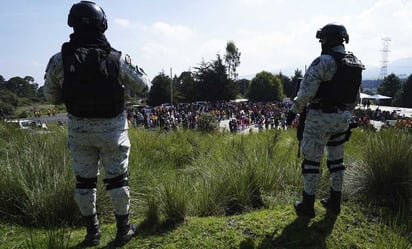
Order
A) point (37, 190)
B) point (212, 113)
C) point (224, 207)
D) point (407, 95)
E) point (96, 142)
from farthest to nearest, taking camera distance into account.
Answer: point (407, 95) < point (212, 113) < point (224, 207) < point (37, 190) < point (96, 142)

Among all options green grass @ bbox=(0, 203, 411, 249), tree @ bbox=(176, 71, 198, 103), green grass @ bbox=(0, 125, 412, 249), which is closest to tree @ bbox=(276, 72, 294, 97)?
tree @ bbox=(176, 71, 198, 103)

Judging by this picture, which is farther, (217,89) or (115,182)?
(217,89)

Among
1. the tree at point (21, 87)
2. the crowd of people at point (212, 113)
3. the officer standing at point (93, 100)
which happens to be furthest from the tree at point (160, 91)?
the officer standing at point (93, 100)

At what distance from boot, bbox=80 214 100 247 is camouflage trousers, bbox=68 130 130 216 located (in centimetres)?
5

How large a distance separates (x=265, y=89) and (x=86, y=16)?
203 feet

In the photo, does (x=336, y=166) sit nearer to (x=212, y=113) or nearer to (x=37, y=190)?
(x=37, y=190)

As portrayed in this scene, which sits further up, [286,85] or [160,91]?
[286,85]

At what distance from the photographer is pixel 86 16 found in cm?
248

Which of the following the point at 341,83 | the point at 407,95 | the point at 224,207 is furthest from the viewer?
the point at 407,95

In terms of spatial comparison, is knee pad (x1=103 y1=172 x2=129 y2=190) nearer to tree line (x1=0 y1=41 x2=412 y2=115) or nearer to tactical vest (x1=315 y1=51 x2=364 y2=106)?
tactical vest (x1=315 y1=51 x2=364 y2=106)

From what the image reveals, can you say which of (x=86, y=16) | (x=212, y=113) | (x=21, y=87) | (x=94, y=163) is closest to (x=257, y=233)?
(x=94, y=163)

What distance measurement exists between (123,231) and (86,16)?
5.49 feet

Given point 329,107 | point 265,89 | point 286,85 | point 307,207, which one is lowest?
point 307,207

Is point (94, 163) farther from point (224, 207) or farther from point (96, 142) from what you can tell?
point (224, 207)
